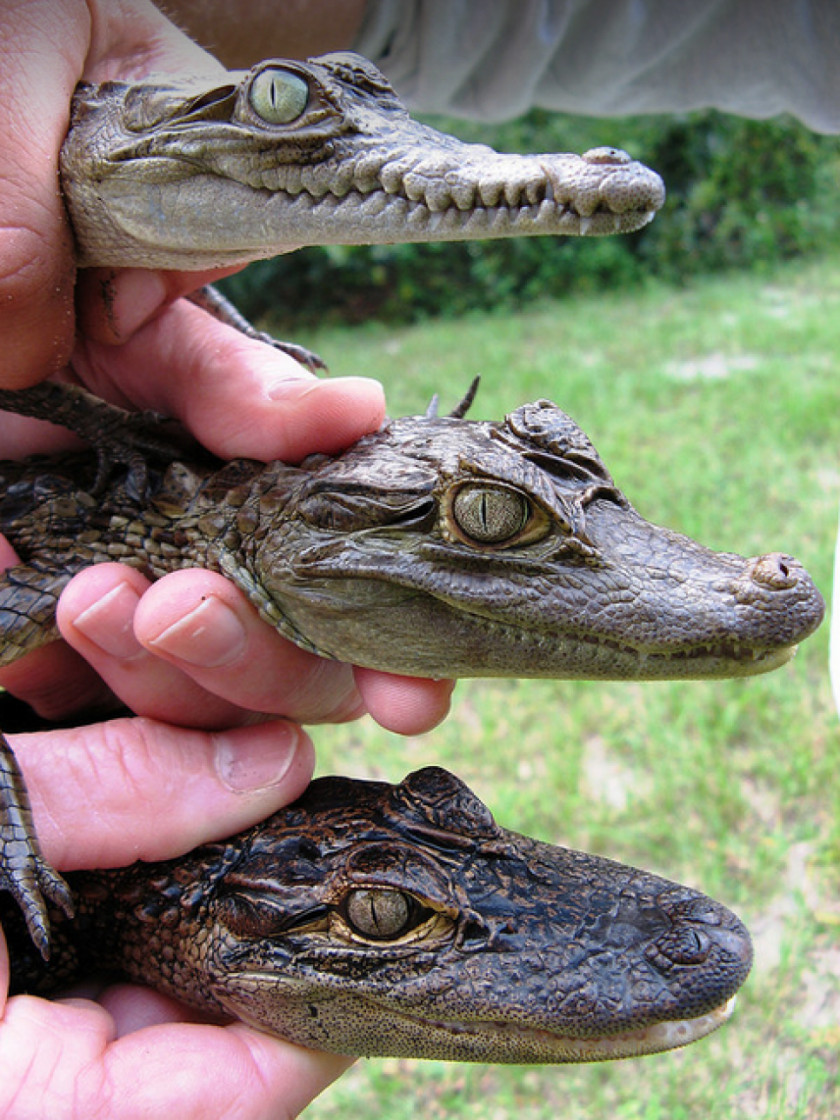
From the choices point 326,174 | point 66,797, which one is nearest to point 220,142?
point 326,174

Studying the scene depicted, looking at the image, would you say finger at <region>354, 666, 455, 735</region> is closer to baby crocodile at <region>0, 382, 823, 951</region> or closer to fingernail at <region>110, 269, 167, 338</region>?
baby crocodile at <region>0, 382, 823, 951</region>

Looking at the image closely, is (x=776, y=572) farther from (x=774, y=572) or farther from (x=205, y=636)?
(x=205, y=636)

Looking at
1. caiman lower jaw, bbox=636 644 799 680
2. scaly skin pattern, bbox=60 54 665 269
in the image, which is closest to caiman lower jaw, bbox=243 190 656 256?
scaly skin pattern, bbox=60 54 665 269

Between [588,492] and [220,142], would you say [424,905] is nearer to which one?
[588,492]

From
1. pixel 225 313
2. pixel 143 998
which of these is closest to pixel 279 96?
pixel 225 313

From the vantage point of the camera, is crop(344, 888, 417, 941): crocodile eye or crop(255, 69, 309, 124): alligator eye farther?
crop(344, 888, 417, 941): crocodile eye

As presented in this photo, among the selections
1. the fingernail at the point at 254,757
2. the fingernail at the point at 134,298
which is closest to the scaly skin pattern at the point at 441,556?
the fingernail at the point at 134,298

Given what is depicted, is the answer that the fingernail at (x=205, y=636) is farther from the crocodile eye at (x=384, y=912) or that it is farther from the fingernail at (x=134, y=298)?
the fingernail at (x=134, y=298)
